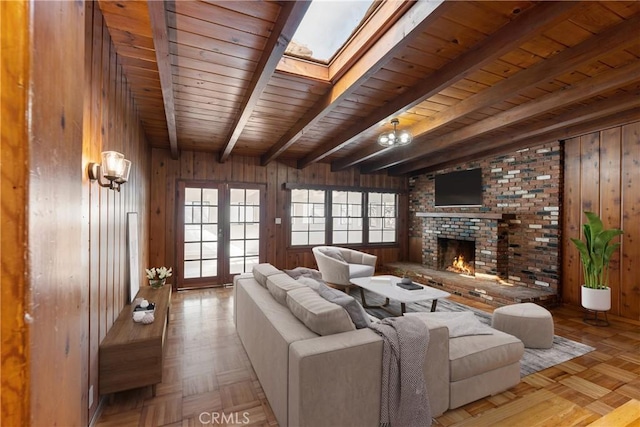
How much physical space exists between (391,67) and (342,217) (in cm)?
434

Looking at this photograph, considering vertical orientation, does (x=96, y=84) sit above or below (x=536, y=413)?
above

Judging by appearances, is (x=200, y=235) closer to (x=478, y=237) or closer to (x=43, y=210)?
(x=478, y=237)

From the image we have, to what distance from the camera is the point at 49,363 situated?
0.52m

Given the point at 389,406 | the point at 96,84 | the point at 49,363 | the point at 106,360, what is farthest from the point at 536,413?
the point at 96,84

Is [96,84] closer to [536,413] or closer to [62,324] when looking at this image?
[62,324]

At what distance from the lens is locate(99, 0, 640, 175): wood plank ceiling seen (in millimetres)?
1792

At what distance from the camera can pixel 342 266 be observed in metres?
4.63

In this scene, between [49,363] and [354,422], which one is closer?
[49,363]

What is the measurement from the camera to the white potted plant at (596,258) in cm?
344

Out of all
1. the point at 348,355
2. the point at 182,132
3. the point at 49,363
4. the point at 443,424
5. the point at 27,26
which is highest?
the point at 182,132

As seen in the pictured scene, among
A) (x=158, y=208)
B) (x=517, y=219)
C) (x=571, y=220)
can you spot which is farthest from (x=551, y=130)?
(x=158, y=208)

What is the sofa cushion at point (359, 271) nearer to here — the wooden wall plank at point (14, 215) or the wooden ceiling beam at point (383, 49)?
the wooden ceiling beam at point (383, 49)

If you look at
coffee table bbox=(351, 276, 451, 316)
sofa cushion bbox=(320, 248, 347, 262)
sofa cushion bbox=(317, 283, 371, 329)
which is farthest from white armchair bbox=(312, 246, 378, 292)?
sofa cushion bbox=(317, 283, 371, 329)

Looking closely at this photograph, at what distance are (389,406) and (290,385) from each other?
0.58 m
